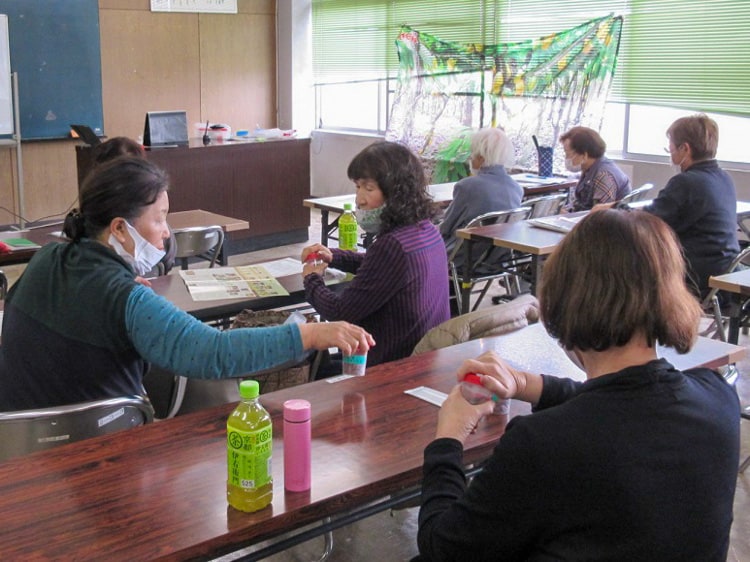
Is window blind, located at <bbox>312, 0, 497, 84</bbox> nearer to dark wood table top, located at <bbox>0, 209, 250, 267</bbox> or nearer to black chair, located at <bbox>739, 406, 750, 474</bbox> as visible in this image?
dark wood table top, located at <bbox>0, 209, 250, 267</bbox>

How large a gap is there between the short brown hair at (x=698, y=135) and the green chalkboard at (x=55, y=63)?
560 cm

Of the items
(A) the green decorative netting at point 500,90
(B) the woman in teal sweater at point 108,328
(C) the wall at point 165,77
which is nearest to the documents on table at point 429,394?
(B) the woman in teal sweater at point 108,328

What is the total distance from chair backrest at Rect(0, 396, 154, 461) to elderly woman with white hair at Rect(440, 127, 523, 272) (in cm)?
308

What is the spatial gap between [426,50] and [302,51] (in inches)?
72.7

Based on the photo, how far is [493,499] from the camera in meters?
1.12

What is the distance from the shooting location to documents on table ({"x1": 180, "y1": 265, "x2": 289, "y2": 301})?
286 cm

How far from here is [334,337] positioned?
1.84m

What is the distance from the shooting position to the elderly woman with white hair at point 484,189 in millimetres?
4609

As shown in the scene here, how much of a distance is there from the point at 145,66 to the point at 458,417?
777cm

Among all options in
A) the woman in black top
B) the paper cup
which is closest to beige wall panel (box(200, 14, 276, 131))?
the paper cup

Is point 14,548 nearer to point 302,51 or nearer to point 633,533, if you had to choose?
point 633,533

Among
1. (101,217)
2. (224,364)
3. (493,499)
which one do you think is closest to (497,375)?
(493,499)

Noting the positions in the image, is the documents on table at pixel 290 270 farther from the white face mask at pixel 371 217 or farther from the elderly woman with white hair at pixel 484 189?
the elderly woman with white hair at pixel 484 189

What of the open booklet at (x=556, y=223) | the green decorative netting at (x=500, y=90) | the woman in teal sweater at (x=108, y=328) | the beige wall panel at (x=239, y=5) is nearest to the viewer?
the woman in teal sweater at (x=108, y=328)
